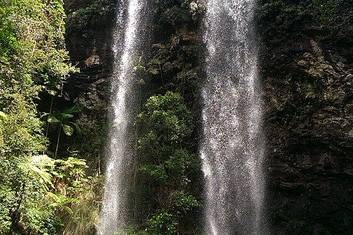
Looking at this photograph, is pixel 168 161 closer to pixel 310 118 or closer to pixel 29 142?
pixel 29 142

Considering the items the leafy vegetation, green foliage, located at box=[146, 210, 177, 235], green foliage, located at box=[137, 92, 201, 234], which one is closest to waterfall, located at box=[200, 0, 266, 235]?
green foliage, located at box=[137, 92, 201, 234]

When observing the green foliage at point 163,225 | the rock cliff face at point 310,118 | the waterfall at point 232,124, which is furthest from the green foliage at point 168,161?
the rock cliff face at point 310,118

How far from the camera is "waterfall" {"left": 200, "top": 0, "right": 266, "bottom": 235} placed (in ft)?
39.8

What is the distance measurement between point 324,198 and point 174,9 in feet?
26.9

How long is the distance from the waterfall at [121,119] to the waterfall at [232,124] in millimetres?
2601

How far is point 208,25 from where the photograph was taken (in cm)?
1498

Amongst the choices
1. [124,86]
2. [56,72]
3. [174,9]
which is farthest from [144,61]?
[56,72]

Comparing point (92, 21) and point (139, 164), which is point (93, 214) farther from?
point (92, 21)

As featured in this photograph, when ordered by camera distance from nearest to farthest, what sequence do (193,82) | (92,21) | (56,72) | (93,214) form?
(93,214) < (56,72) < (193,82) < (92,21)

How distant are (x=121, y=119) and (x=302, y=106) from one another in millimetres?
6096

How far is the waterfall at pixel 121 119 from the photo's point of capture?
12.6m

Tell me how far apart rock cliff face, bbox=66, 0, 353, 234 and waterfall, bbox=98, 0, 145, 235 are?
23.4 inches

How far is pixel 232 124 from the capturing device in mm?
13305

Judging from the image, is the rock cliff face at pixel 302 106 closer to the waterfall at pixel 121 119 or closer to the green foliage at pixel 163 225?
the waterfall at pixel 121 119
